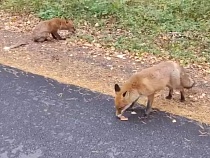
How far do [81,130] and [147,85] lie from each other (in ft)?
3.40

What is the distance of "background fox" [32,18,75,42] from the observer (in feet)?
27.3

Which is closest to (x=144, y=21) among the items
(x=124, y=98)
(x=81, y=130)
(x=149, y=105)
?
(x=149, y=105)

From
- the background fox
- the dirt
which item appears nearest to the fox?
the background fox

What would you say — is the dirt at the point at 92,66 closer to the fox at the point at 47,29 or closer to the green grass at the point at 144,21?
the fox at the point at 47,29

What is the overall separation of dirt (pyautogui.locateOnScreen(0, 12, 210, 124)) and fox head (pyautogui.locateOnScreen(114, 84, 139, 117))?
0.57m

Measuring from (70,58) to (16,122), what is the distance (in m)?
2.44

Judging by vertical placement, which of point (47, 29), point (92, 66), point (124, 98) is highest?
point (124, 98)

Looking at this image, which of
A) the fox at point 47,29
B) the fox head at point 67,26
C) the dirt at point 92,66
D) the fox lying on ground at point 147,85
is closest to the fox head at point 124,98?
the fox lying on ground at point 147,85

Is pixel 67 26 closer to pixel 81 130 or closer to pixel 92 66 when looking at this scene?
pixel 92 66

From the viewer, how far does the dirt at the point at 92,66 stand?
6.04 metres

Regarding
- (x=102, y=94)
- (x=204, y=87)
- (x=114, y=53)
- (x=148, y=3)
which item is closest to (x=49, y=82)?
(x=102, y=94)

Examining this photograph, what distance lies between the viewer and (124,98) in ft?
17.9

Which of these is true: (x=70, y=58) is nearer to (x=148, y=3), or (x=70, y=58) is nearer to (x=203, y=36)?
(x=203, y=36)

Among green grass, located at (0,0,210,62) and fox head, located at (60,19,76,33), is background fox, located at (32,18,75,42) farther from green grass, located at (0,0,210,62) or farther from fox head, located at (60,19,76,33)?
green grass, located at (0,0,210,62)
